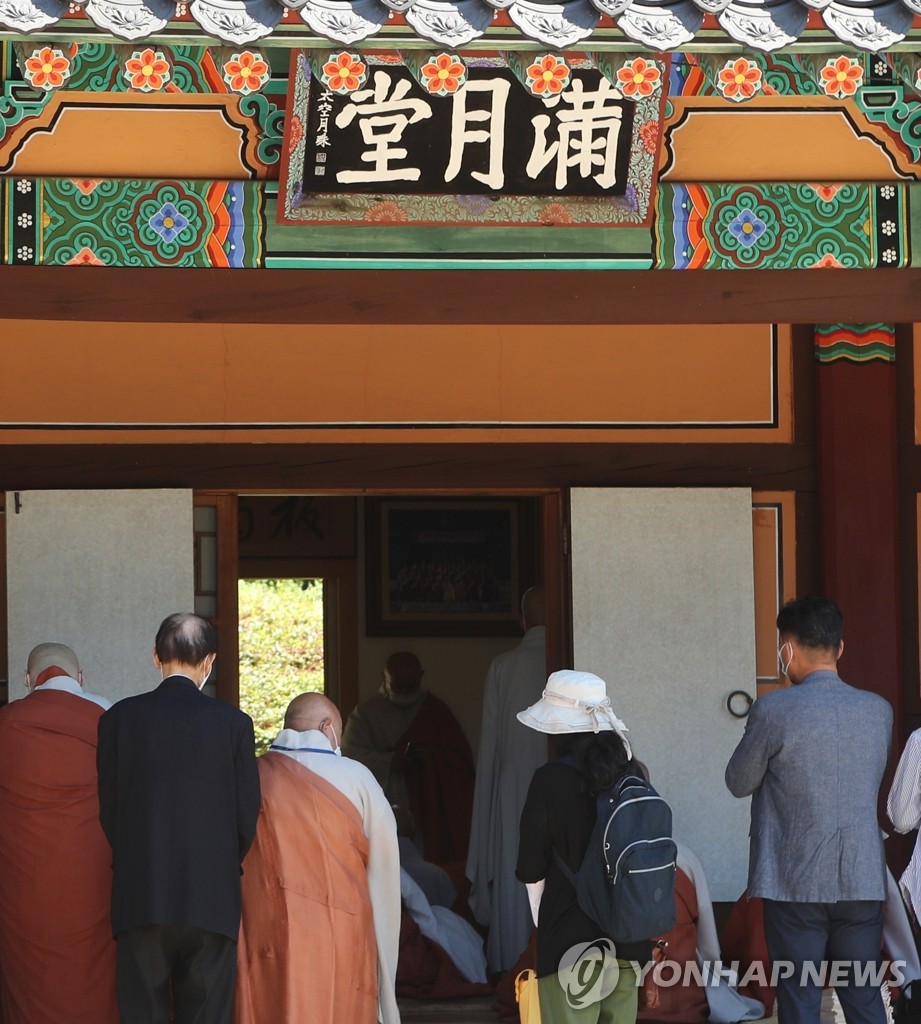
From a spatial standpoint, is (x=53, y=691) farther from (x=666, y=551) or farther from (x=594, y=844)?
(x=666, y=551)

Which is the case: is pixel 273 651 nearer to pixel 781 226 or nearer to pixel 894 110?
pixel 781 226

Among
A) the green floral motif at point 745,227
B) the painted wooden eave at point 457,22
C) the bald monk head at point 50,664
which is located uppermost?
the painted wooden eave at point 457,22

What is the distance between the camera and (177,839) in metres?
3.79

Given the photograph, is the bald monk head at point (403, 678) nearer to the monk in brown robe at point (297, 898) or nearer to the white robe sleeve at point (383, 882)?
the white robe sleeve at point (383, 882)

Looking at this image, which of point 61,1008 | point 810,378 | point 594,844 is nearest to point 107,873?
point 61,1008

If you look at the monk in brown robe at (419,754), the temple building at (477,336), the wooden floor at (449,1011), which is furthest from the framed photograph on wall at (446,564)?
the wooden floor at (449,1011)

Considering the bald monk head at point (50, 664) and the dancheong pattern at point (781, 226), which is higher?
the dancheong pattern at point (781, 226)

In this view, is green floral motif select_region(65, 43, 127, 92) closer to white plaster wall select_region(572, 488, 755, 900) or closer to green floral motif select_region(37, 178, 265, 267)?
green floral motif select_region(37, 178, 265, 267)

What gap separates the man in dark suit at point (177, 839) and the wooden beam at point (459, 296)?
88cm

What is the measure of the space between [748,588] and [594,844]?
2328mm

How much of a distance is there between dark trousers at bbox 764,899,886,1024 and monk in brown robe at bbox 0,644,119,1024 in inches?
67.7

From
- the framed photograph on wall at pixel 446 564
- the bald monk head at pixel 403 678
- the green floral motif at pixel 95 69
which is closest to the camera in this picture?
the green floral motif at pixel 95 69

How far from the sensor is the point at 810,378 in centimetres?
591

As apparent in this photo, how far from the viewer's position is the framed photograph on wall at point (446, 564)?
8.67 m
